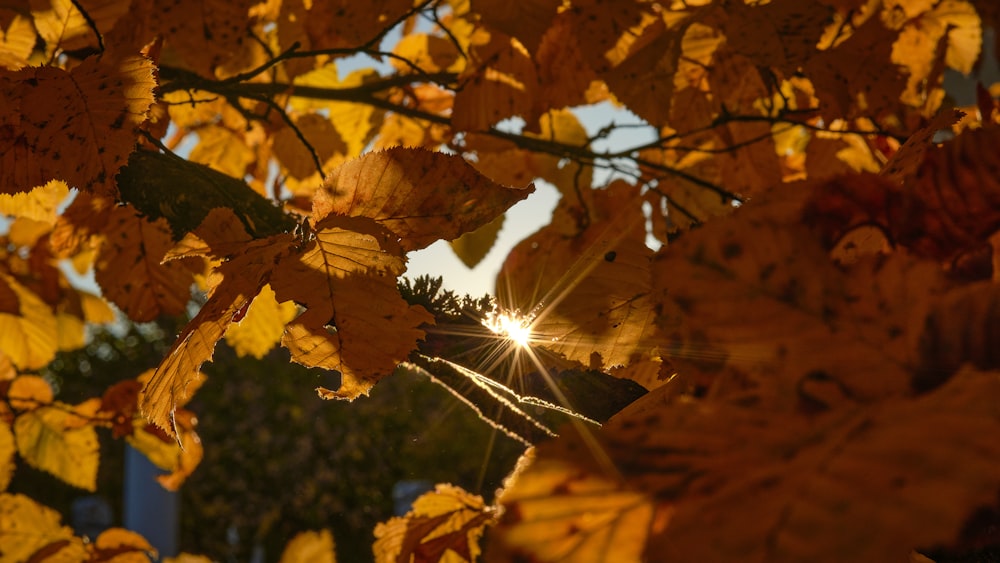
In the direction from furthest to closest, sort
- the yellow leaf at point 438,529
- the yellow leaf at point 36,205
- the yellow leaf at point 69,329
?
the yellow leaf at point 69,329 → the yellow leaf at point 36,205 → the yellow leaf at point 438,529


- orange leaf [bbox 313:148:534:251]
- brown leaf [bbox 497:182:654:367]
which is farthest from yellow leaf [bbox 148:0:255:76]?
brown leaf [bbox 497:182:654:367]

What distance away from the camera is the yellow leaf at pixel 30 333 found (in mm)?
1806

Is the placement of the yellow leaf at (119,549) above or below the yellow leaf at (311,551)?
above

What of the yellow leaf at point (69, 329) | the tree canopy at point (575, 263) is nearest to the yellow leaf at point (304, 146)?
the tree canopy at point (575, 263)

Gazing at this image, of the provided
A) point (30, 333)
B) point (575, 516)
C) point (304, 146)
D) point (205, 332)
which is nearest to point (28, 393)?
point (30, 333)

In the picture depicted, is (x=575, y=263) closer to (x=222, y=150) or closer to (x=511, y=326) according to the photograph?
(x=511, y=326)

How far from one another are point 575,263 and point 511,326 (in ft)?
0.32

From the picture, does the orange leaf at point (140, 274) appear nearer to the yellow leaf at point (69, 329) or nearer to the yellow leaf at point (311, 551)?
the yellow leaf at point (311, 551)

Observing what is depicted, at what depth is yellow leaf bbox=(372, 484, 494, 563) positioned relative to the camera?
911mm

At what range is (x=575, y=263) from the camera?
2.41 feet

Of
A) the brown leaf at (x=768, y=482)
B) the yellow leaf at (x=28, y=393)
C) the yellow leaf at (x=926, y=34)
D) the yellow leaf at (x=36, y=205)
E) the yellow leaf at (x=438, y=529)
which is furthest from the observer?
the yellow leaf at (x=28, y=393)

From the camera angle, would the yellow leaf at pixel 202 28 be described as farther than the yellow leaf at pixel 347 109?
No

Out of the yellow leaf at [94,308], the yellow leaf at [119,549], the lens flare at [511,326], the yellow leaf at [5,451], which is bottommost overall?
the yellow leaf at [119,549]

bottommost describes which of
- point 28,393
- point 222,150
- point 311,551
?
point 311,551
